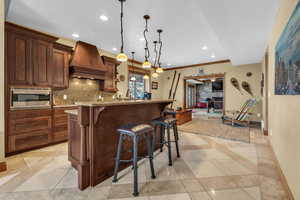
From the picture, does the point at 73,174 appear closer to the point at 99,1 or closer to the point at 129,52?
the point at 99,1

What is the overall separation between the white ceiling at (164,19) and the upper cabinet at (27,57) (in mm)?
410

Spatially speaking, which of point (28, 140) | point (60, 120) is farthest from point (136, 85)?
point (28, 140)

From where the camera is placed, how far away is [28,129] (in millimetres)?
2762

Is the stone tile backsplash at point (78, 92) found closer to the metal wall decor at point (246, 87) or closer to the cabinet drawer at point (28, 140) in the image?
the cabinet drawer at point (28, 140)

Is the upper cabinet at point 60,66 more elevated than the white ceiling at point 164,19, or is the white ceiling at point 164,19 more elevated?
the white ceiling at point 164,19

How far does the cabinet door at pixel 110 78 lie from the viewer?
182 inches

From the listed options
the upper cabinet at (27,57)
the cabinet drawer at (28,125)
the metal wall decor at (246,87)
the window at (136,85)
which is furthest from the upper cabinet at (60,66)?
Answer: the metal wall decor at (246,87)

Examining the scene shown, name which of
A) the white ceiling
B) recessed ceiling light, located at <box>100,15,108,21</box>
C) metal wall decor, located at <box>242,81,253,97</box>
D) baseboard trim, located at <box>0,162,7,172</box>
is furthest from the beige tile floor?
metal wall decor, located at <box>242,81,253,97</box>

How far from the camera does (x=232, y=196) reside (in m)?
1.54

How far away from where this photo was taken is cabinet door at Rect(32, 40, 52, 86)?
2.89m

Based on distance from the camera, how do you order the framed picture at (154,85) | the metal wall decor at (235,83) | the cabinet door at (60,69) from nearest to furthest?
the cabinet door at (60,69)
the metal wall decor at (235,83)
the framed picture at (154,85)

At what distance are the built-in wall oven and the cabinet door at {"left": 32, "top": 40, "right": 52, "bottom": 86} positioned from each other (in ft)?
0.62

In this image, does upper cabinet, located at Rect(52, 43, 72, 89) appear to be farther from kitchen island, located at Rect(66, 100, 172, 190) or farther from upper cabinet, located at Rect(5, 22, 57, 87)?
kitchen island, located at Rect(66, 100, 172, 190)

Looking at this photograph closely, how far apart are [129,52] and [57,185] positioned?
4524 millimetres
